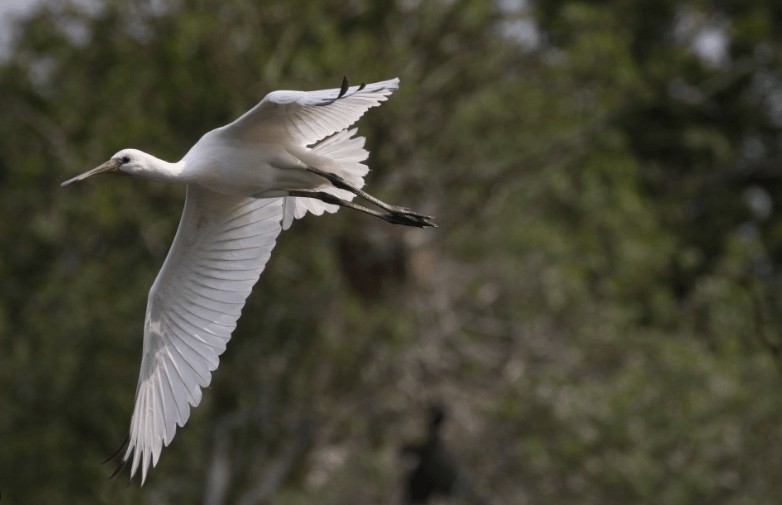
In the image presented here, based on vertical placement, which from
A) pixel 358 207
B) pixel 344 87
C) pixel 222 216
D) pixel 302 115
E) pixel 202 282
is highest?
pixel 302 115

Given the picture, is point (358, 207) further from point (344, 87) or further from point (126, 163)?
point (344, 87)

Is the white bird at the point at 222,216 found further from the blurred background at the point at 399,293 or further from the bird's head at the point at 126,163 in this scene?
the blurred background at the point at 399,293

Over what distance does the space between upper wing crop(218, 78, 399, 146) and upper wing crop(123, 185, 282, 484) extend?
52cm

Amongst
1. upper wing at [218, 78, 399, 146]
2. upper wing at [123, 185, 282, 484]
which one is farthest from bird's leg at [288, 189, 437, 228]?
upper wing at [123, 185, 282, 484]

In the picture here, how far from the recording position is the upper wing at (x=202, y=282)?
900 cm

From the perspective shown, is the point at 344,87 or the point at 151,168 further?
the point at 151,168

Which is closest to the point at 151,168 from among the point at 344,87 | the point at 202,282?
the point at 202,282

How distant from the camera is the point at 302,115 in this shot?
8.62 metres

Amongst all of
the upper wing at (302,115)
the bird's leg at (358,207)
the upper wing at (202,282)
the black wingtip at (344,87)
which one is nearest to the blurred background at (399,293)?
the bird's leg at (358,207)

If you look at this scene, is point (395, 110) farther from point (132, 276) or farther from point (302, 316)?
point (132, 276)

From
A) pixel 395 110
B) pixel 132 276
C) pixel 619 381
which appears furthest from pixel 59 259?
pixel 619 381

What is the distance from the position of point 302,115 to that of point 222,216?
2.79ft

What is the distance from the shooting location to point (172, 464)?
1698 centimetres

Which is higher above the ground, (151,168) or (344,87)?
(344,87)
